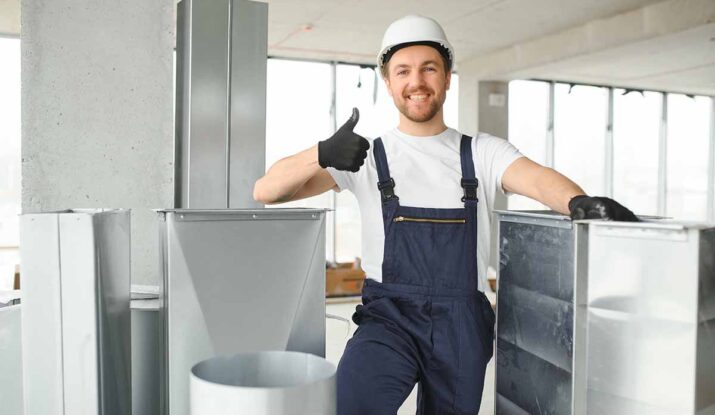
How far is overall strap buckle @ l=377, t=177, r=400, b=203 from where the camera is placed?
166 centimetres

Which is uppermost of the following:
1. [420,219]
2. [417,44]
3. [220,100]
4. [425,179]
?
[417,44]

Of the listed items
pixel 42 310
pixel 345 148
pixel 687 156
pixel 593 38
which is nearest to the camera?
pixel 42 310

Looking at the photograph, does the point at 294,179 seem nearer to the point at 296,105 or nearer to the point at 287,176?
the point at 287,176

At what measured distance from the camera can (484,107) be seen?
6859 mm

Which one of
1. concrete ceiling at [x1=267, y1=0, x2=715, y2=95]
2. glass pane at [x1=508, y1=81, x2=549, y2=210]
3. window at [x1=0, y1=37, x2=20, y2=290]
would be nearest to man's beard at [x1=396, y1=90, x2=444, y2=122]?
concrete ceiling at [x1=267, y1=0, x2=715, y2=95]

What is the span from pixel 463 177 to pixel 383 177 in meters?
0.21

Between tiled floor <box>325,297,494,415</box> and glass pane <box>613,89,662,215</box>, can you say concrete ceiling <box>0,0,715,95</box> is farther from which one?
tiled floor <box>325,297,494,415</box>

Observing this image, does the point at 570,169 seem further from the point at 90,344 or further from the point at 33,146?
the point at 90,344

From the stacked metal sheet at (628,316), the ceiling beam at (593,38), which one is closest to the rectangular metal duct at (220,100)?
the stacked metal sheet at (628,316)

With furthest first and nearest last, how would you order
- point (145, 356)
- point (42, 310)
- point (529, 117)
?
point (529, 117) < point (145, 356) < point (42, 310)

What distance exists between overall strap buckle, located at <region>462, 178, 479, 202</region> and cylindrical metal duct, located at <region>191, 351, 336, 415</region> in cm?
63

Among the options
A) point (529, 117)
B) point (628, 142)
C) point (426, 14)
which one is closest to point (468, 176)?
point (426, 14)

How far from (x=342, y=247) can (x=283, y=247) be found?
5.56 metres

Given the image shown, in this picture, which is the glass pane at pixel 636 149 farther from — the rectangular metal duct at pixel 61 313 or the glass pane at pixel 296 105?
the rectangular metal duct at pixel 61 313
